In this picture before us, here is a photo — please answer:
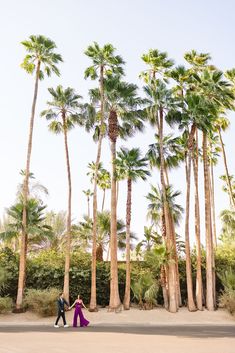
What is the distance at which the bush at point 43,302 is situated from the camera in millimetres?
26203

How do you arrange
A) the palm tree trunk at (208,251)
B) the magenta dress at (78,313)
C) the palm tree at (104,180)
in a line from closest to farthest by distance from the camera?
the magenta dress at (78,313), the palm tree trunk at (208,251), the palm tree at (104,180)

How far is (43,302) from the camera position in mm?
26156

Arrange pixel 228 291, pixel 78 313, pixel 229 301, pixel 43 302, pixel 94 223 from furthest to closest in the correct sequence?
1. pixel 94 223
2. pixel 228 291
3. pixel 229 301
4. pixel 43 302
5. pixel 78 313

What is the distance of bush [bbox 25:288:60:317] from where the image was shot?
86.0 ft

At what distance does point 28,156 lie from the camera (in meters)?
30.2

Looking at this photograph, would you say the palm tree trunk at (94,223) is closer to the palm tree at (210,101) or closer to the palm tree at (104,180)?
the palm tree at (210,101)

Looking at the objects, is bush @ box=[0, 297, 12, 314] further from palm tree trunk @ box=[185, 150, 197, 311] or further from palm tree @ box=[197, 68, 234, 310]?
palm tree @ box=[197, 68, 234, 310]

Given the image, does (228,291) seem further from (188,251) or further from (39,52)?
(39,52)

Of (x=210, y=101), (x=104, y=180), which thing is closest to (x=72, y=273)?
(x=210, y=101)

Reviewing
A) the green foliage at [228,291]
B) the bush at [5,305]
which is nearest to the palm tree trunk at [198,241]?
the green foliage at [228,291]

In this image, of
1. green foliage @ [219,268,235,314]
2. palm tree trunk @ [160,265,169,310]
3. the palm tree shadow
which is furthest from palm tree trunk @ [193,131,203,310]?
the palm tree shadow

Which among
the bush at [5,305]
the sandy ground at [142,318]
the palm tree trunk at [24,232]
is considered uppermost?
the palm tree trunk at [24,232]

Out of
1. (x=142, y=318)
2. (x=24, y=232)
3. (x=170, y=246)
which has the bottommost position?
(x=142, y=318)

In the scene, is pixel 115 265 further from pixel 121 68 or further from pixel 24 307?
pixel 121 68
